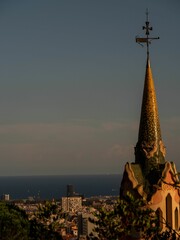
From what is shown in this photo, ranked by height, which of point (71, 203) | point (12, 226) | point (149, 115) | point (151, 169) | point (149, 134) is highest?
point (149, 115)

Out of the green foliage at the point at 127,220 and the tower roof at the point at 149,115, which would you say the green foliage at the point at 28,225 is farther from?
the tower roof at the point at 149,115

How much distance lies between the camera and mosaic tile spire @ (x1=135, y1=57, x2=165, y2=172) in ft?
64.8

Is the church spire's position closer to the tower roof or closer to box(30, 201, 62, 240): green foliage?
the tower roof

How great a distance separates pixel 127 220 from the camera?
18609mm

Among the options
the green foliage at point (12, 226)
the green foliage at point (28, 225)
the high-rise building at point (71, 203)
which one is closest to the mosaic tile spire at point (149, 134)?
the green foliage at point (28, 225)

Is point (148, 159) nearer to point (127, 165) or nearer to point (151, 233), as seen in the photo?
point (127, 165)

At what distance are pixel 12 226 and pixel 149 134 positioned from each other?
5.81 m

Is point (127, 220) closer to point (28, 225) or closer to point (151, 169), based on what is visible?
point (151, 169)

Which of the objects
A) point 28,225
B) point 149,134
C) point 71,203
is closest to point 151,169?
point 149,134

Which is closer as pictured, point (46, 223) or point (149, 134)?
point (149, 134)

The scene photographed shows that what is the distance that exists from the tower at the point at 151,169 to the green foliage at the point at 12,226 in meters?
4.17

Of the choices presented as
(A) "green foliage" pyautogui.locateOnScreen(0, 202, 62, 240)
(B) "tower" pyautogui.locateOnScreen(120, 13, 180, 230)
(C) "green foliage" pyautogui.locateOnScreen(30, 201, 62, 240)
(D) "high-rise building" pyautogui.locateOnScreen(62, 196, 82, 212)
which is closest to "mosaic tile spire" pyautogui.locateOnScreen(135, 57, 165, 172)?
(B) "tower" pyautogui.locateOnScreen(120, 13, 180, 230)

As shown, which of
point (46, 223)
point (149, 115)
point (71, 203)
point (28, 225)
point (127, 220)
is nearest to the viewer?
point (127, 220)

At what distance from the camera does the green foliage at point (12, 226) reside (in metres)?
21.7
